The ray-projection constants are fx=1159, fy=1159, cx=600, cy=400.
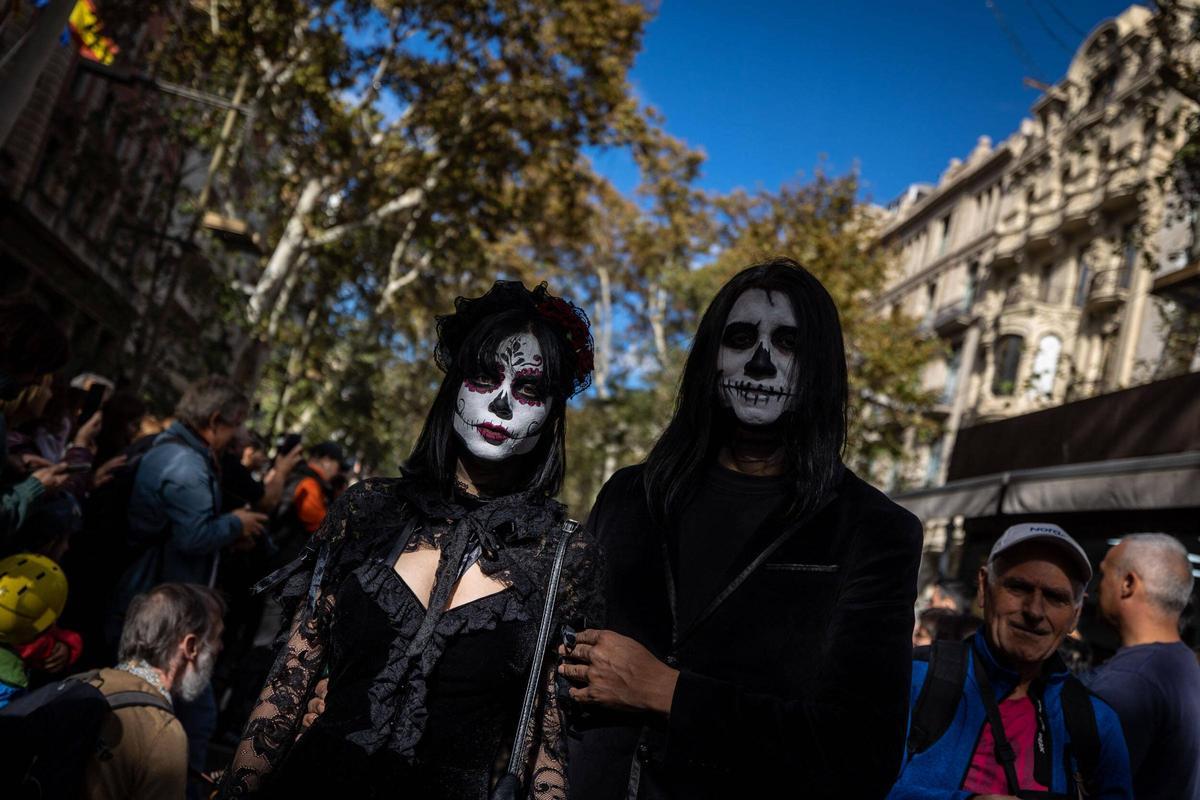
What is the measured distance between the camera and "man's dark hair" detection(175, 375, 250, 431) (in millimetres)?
5949

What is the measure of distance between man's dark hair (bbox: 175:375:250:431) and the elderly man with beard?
1506 millimetres

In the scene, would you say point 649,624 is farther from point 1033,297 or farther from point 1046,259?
point 1046,259

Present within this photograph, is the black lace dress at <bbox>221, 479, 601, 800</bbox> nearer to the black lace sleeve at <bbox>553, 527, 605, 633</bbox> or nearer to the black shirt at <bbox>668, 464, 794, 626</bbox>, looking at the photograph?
the black lace sleeve at <bbox>553, 527, 605, 633</bbox>

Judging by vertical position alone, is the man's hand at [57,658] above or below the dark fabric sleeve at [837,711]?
below

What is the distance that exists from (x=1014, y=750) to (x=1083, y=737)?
0.21m

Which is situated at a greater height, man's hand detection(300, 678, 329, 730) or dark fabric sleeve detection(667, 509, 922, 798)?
dark fabric sleeve detection(667, 509, 922, 798)

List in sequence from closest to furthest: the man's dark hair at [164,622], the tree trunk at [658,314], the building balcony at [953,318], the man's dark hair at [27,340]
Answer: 1. the man's dark hair at [164,622]
2. the man's dark hair at [27,340]
3. the tree trunk at [658,314]
4. the building balcony at [953,318]

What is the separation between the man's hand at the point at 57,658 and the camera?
14.3 ft

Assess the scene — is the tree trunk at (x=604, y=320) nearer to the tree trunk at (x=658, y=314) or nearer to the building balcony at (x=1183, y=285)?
the tree trunk at (x=658, y=314)

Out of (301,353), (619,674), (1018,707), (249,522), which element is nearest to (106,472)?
(249,522)

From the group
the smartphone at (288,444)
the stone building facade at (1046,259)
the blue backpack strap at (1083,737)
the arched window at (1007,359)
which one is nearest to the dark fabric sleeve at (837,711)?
the blue backpack strap at (1083,737)

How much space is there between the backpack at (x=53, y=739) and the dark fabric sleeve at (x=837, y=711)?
2293 mm

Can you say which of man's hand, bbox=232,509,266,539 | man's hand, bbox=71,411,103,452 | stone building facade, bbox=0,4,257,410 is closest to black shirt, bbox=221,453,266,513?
man's hand, bbox=232,509,266,539

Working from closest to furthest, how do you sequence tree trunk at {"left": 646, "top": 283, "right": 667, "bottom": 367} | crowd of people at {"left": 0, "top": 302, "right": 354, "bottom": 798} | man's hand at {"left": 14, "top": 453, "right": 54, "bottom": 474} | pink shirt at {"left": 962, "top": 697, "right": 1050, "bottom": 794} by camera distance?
pink shirt at {"left": 962, "top": 697, "right": 1050, "bottom": 794} < crowd of people at {"left": 0, "top": 302, "right": 354, "bottom": 798} < man's hand at {"left": 14, "top": 453, "right": 54, "bottom": 474} < tree trunk at {"left": 646, "top": 283, "right": 667, "bottom": 367}
